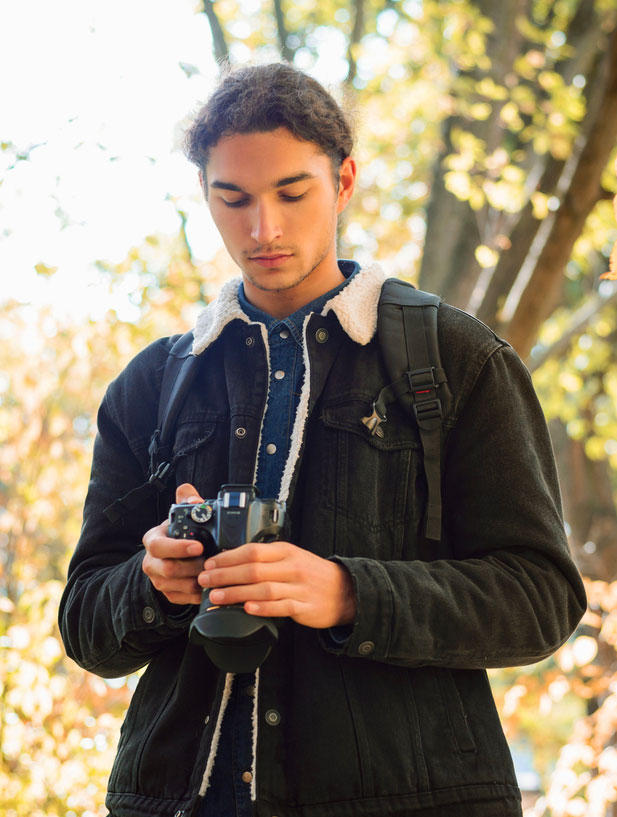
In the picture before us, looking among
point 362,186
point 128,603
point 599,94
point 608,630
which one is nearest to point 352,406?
point 128,603

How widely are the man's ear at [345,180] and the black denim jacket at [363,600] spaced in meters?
0.39

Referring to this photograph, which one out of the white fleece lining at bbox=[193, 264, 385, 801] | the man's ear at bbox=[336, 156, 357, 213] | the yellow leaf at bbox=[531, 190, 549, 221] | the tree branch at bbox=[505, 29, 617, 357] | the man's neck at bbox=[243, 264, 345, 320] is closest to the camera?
the white fleece lining at bbox=[193, 264, 385, 801]

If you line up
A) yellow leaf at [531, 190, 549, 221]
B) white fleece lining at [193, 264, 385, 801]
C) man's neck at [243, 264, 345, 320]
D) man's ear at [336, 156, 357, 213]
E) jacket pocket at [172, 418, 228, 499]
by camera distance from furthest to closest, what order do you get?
1. yellow leaf at [531, 190, 549, 221]
2. man's ear at [336, 156, 357, 213]
3. man's neck at [243, 264, 345, 320]
4. jacket pocket at [172, 418, 228, 499]
5. white fleece lining at [193, 264, 385, 801]

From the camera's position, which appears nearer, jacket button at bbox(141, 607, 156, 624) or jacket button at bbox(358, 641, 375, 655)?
jacket button at bbox(358, 641, 375, 655)

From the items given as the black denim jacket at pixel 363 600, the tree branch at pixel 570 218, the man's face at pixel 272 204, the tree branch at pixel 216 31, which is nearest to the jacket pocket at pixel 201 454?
the black denim jacket at pixel 363 600

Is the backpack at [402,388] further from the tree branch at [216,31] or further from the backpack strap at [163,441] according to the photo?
the tree branch at [216,31]

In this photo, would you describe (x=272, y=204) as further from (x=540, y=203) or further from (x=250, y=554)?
(x=540, y=203)

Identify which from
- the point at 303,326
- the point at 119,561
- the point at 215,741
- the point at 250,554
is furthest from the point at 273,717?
the point at 303,326

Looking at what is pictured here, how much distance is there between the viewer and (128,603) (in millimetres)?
1755

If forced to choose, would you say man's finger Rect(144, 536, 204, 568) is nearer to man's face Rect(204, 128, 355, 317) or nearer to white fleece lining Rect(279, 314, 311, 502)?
white fleece lining Rect(279, 314, 311, 502)

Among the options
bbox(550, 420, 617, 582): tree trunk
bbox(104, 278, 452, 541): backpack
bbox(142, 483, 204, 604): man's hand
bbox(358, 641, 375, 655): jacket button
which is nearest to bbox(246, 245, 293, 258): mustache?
bbox(104, 278, 452, 541): backpack

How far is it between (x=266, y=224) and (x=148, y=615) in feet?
2.76

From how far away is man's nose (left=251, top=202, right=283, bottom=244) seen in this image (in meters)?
1.96

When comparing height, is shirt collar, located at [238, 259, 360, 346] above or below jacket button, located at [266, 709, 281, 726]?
above
